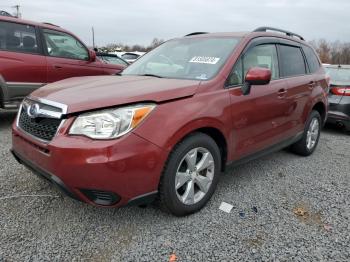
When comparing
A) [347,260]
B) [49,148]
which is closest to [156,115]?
[49,148]

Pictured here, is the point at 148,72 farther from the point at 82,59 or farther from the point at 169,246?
the point at 82,59

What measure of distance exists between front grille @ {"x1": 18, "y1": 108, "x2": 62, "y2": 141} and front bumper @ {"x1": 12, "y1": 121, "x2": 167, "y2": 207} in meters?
0.08

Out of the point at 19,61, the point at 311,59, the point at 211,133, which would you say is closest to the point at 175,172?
the point at 211,133

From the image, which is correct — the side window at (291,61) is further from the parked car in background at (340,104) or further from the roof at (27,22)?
the roof at (27,22)

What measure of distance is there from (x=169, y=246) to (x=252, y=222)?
826 mm

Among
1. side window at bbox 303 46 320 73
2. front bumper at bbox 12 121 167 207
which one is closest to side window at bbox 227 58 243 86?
front bumper at bbox 12 121 167 207

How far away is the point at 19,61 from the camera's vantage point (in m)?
5.59

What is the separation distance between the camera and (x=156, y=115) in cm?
255

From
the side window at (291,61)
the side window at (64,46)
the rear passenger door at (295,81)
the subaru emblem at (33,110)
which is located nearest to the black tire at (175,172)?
the subaru emblem at (33,110)

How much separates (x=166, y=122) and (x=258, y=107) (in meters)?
1.32

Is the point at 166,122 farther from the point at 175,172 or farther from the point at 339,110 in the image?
the point at 339,110

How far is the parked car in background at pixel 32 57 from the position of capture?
552cm

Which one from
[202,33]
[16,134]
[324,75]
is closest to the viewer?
[16,134]

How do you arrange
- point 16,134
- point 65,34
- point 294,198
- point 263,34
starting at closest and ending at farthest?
point 16,134, point 294,198, point 263,34, point 65,34
